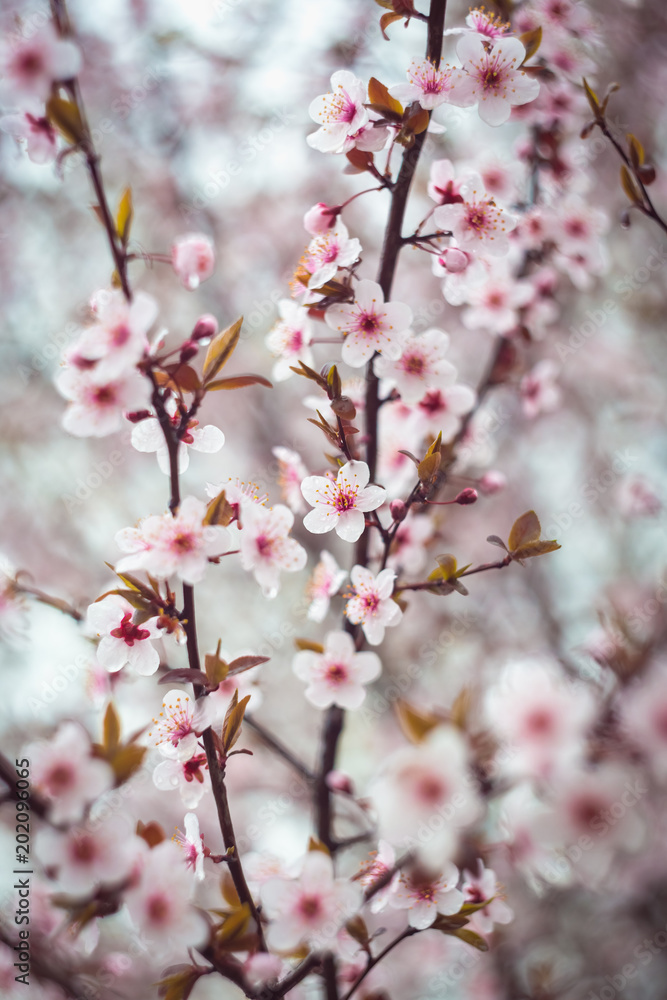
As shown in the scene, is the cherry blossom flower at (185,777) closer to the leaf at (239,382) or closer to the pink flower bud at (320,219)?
the leaf at (239,382)

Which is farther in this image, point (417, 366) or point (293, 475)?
point (293, 475)

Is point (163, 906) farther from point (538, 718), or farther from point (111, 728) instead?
point (538, 718)

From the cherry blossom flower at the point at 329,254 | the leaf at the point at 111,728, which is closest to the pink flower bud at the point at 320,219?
the cherry blossom flower at the point at 329,254

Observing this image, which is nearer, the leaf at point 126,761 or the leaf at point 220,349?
the leaf at point 126,761

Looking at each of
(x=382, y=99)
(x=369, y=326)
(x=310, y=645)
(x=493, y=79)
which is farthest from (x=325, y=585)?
(x=493, y=79)

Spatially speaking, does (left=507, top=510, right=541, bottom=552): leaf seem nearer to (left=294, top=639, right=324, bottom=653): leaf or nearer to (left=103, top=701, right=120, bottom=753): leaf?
(left=294, top=639, right=324, bottom=653): leaf

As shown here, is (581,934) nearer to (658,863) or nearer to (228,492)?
(658,863)

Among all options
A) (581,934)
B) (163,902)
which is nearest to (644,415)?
(581,934)
